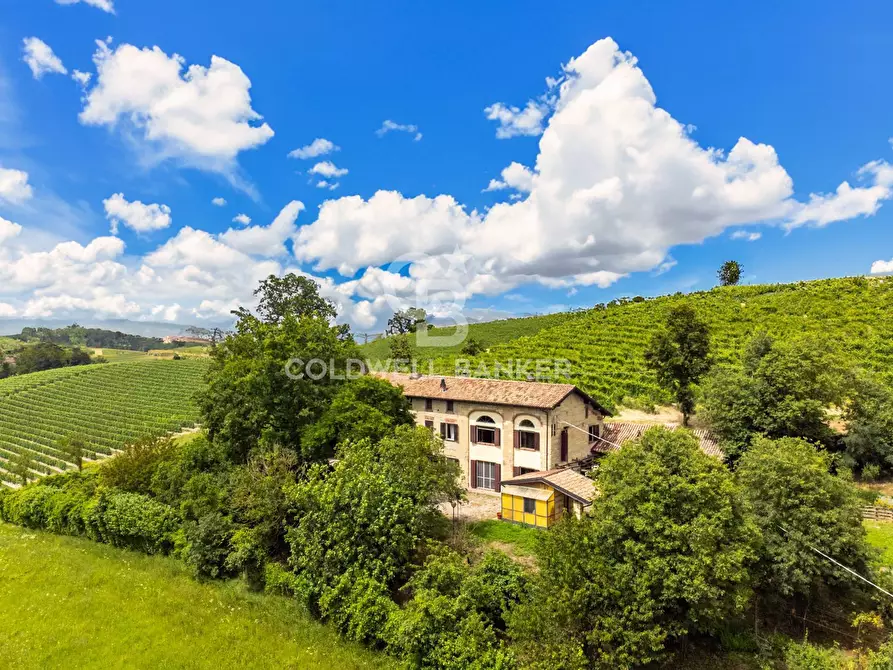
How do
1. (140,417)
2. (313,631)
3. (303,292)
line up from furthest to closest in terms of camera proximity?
(140,417) < (303,292) < (313,631)

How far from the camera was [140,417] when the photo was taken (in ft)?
219

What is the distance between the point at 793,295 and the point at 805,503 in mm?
65150

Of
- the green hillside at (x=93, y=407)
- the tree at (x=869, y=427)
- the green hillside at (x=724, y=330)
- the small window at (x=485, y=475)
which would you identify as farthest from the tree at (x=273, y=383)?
the green hillside at (x=93, y=407)

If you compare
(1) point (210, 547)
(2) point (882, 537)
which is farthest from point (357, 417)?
(2) point (882, 537)

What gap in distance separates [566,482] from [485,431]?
706cm

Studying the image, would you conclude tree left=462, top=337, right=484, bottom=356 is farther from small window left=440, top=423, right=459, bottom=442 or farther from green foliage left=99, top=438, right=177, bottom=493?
green foliage left=99, top=438, right=177, bottom=493

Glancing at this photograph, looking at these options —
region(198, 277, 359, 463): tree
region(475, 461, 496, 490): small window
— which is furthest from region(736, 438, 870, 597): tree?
region(198, 277, 359, 463): tree

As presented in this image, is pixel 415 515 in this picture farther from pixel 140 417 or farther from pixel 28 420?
pixel 28 420

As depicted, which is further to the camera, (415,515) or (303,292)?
(303,292)

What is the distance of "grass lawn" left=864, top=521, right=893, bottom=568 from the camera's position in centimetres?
1888

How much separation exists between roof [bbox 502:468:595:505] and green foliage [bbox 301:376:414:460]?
7347 mm

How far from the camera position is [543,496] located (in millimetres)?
24438

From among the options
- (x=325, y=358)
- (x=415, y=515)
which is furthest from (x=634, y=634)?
(x=325, y=358)

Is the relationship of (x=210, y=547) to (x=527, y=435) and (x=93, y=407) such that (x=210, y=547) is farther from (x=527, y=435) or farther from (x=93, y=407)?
(x=93, y=407)
